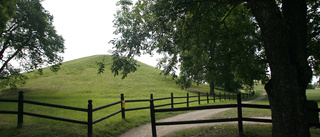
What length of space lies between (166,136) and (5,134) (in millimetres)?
6636

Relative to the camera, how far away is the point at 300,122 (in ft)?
13.9

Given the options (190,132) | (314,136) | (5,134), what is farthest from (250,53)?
(5,134)

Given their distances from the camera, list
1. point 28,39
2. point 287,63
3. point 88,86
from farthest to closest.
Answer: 1. point 88,86
2. point 28,39
3. point 287,63

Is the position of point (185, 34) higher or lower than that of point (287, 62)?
higher

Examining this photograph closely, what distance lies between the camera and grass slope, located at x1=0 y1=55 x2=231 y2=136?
309 inches

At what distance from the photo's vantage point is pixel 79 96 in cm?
2728

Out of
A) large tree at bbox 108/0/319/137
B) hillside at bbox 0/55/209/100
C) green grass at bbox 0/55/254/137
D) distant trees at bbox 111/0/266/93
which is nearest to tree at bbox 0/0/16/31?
green grass at bbox 0/55/254/137

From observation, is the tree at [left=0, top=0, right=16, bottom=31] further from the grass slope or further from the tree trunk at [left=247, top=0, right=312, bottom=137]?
the tree trunk at [left=247, top=0, right=312, bottom=137]

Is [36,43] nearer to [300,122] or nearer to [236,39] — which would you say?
[236,39]

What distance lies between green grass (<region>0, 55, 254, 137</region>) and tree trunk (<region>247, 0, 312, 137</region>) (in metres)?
6.54

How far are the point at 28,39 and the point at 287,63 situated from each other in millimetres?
31238

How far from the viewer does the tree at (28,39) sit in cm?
2392

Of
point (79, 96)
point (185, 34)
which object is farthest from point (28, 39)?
point (185, 34)

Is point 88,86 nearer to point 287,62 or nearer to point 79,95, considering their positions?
point 79,95
